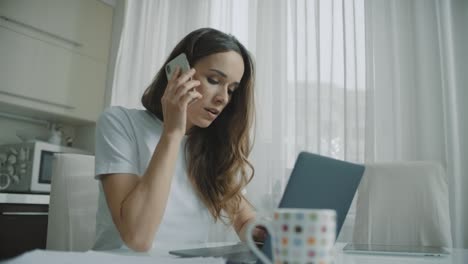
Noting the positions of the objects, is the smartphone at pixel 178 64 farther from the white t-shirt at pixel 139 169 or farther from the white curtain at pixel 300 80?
the white curtain at pixel 300 80

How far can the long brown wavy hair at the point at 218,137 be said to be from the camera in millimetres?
1365

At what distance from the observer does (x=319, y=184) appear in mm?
629

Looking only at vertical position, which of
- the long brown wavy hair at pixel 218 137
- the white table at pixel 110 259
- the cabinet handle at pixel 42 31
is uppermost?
the cabinet handle at pixel 42 31

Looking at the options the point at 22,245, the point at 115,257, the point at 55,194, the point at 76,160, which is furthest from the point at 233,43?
the point at 22,245

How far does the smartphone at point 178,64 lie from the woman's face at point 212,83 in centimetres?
8

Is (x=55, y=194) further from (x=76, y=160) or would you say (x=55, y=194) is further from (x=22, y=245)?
(x=22, y=245)

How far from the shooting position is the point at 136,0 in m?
3.19

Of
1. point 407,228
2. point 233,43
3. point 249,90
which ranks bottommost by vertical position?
point 407,228

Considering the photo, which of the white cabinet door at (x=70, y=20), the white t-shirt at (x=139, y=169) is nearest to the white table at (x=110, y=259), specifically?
the white t-shirt at (x=139, y=169)

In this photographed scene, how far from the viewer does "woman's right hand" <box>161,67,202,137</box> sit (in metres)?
1.09

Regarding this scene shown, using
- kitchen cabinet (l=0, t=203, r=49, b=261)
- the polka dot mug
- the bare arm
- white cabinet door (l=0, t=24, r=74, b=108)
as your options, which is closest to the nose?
the bare arm

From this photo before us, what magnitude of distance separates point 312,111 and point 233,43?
101 centimetres

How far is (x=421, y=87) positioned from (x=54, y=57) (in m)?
2.47

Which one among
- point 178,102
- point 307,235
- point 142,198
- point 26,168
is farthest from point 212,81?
point 26,168
